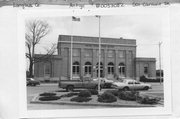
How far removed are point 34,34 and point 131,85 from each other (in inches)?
19.0

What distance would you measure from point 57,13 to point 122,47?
0.32 meters

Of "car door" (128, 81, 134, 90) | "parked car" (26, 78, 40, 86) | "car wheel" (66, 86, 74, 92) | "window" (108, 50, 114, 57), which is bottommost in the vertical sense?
"car wheel" (66, 86, 74, 92)

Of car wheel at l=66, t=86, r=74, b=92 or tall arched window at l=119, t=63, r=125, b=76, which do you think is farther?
tall arched window at l=119, t=63, r=125, b=76

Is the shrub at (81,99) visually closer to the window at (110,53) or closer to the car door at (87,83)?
the car door at (87,83)

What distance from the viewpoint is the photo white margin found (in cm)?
113

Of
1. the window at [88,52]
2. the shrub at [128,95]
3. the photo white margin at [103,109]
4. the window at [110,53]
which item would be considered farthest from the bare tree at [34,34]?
the shrub at [128,95]

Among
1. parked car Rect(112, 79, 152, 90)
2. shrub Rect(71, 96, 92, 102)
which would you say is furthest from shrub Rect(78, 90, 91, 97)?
parked car Rect(112, 79, 152, 90)

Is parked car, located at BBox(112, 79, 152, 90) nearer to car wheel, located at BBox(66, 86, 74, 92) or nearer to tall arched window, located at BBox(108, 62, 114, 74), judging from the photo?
tall arched window, located at BBox(108, 62, 114, 74)

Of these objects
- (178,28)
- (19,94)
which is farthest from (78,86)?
(178,28)

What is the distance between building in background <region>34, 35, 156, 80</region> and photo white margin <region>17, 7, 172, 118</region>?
0.07 meters

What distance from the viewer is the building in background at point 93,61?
1.14 m

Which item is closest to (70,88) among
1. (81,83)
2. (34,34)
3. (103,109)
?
(81,83)

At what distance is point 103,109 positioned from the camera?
1.13 meters

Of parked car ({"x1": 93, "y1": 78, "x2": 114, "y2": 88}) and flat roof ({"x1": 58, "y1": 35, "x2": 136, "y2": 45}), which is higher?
flat roof ({"x1": 58, "y1": 35, "x2": 136, "y2": 45})
